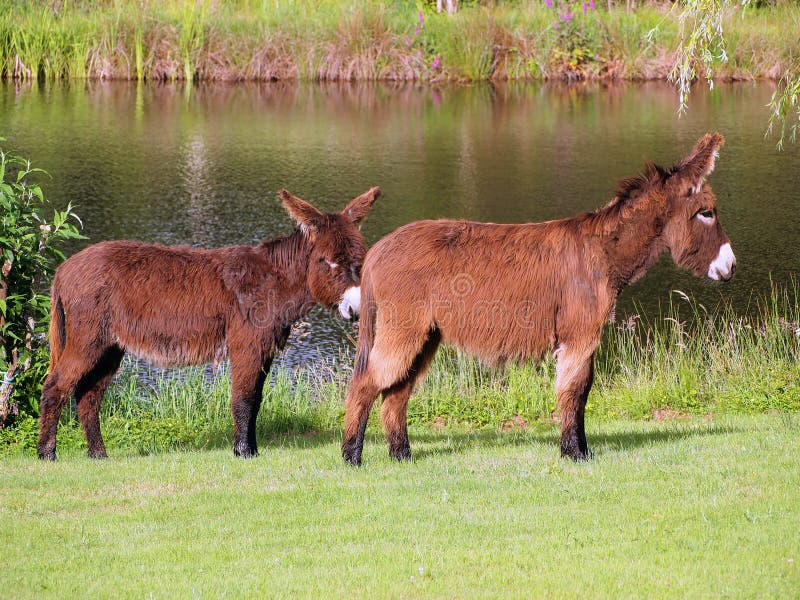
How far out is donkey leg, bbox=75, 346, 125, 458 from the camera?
7992 millimetres

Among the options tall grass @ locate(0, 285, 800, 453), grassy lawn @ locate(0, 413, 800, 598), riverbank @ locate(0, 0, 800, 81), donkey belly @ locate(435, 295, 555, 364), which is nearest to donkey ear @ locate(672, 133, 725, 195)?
donkey belly @ locate(435, 295, 555, 364)

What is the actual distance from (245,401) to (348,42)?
82.0ft

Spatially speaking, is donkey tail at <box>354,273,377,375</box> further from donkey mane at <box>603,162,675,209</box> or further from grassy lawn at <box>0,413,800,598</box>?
donkey mane at <box>603,162,675,209</box>

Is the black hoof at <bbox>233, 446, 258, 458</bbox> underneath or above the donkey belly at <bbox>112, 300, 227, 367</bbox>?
underneath

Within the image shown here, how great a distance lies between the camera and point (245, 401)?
7.79 m

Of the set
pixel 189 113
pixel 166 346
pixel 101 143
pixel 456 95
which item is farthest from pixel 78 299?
pixel 456 95

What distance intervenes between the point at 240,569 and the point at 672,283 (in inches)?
431

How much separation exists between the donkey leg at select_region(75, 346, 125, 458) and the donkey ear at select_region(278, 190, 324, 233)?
63.8 inches

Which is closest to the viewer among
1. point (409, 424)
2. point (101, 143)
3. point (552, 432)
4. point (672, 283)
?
point (552, 432)

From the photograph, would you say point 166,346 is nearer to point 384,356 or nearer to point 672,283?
point 384,356

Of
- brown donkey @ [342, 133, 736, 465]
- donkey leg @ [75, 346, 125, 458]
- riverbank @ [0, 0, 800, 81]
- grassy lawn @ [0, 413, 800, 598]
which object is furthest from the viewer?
riverbank @ [0, 0, 800, 81]

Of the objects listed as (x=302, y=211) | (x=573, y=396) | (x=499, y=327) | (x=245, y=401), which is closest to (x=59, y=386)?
(x=245, y=401)

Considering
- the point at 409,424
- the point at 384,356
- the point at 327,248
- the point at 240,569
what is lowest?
the point at 409,424

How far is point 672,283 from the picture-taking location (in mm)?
14992
